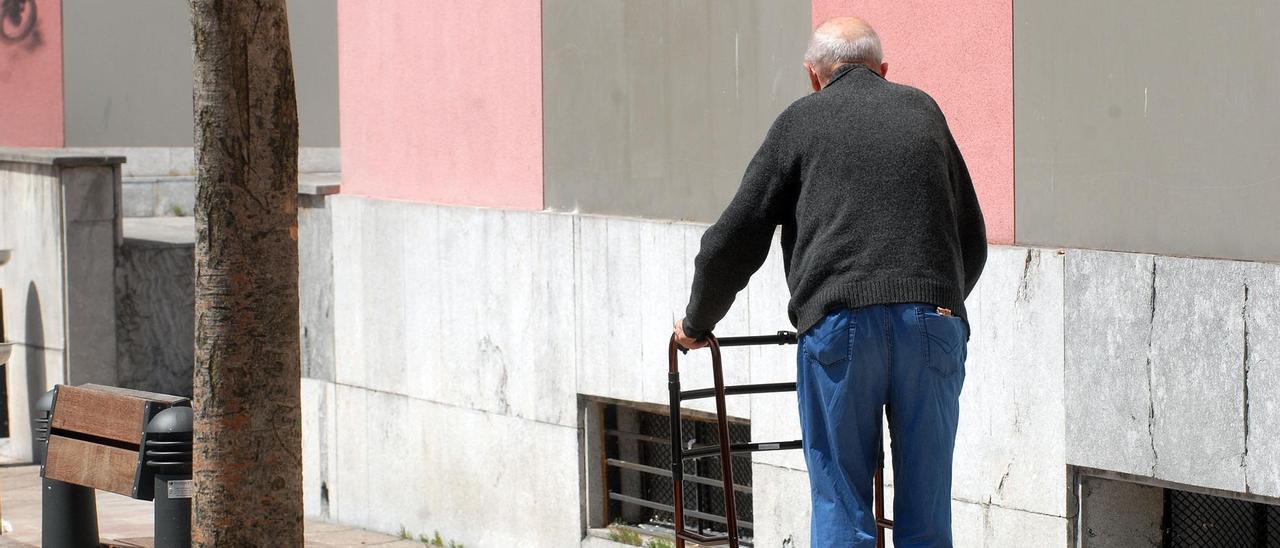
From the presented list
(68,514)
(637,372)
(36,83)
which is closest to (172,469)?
(68,514)

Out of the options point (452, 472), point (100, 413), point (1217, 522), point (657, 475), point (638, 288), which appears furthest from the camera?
point (452, 472)

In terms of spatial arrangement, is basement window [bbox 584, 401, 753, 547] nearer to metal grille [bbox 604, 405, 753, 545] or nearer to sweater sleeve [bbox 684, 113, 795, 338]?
metal grille [bbox 604, 405, 753, 545]

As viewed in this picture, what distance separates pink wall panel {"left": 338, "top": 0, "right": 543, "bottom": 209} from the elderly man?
384 cm

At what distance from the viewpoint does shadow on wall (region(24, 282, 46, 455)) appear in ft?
37.5

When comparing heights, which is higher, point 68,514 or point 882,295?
point 882,295

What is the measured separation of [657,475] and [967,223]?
3626mm

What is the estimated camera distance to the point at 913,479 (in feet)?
13.1

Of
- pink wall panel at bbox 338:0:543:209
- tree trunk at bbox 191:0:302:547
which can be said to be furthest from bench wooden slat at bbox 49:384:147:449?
pink wall panel at bbox 338:0:543:209

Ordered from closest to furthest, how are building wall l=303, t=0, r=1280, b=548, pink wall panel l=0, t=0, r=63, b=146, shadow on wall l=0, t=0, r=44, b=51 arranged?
building wall l=303, t=0, r=1280, b=548 → pink wall panel l=0, t=0, r=63, b=146 → shadow on wall l=0, t=0, r=44, b=51

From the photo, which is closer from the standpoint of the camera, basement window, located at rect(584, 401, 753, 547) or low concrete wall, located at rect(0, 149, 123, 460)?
basement window, located at rect(584, 401, 753, 547)

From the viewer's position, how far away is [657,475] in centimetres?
762

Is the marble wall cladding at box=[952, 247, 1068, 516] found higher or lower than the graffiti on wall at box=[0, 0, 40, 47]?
lower

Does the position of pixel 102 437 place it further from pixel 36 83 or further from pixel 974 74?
pixel 36 83

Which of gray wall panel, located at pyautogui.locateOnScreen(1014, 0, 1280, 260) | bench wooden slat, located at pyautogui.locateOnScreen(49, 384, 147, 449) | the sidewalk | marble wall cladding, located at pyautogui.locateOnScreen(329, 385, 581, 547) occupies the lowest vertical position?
the sidewalk
